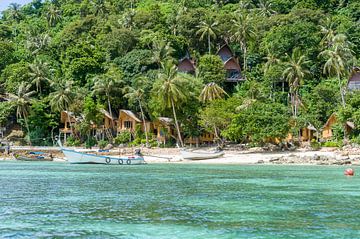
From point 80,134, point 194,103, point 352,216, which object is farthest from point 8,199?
point 80,134

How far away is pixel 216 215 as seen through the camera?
62.3ft

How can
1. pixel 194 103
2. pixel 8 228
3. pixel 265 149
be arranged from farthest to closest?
pixel 194 103, pixel 265 149, pixel 8 228

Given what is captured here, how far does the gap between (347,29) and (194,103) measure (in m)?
24.3

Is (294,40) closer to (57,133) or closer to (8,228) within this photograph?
(57,133)

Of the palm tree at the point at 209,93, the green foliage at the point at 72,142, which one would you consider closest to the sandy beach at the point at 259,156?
the green foliage at the point at 72,142

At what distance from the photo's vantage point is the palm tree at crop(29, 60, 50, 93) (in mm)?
68125

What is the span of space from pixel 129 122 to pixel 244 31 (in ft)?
63.5

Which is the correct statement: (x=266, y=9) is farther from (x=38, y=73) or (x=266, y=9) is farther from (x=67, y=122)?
(x=38, y=73)

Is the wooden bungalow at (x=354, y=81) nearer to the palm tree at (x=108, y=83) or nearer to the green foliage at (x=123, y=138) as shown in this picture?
the green foliage at (x=123, y=138)

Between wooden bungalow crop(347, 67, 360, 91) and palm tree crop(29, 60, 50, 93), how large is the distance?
1489 inches

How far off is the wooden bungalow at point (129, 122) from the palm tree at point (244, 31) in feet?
53.4

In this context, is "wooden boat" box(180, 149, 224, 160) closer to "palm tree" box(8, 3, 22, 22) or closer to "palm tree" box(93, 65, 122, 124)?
"palm tree" box(93, 65, 122, 124)

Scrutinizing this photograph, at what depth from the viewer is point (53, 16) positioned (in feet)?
316

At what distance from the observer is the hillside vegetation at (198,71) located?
2232 inches
